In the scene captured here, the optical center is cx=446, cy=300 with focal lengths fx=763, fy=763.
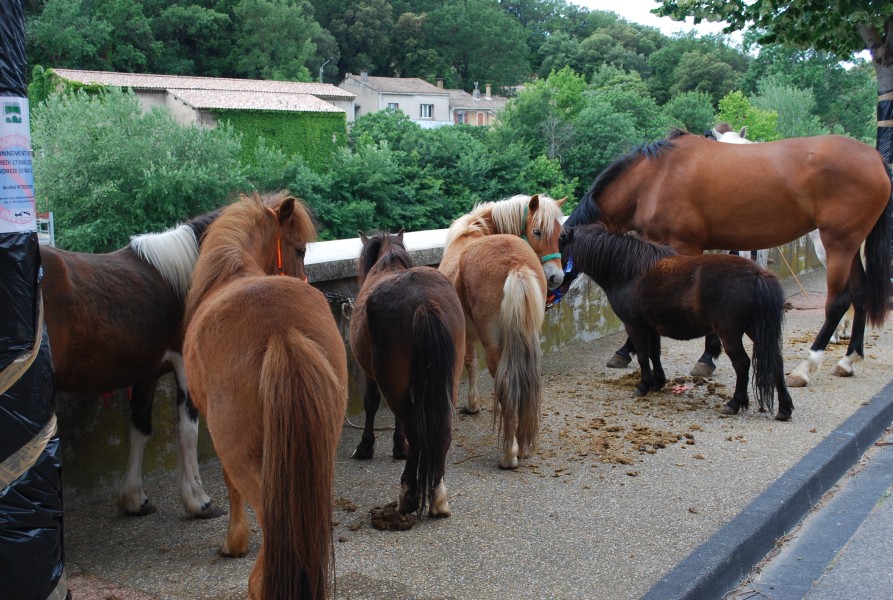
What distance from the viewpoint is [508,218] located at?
6.43 meters

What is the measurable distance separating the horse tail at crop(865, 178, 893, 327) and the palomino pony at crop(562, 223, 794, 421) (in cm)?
217

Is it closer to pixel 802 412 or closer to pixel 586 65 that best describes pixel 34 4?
pixel 586 65

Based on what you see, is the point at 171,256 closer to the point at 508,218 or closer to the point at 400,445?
the point at 400,445

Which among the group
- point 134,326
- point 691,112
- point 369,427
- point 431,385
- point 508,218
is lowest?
point 369,427

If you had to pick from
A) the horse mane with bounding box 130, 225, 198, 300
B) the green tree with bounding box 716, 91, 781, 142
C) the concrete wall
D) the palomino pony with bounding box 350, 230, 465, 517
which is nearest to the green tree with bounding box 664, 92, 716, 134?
the green tree with bounding box 716, 91, 781, 142

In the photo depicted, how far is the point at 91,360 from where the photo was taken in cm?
396

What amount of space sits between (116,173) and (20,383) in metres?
41.8

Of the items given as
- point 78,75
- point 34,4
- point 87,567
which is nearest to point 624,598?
point 87,567

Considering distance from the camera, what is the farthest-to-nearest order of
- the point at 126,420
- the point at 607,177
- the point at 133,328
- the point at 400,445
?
1. the point at 607,177
2. the point at 400,445
3. the point at 126,420
4. the point at 133,328

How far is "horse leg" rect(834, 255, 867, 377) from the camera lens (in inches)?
297

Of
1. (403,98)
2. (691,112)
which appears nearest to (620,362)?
(691,112)

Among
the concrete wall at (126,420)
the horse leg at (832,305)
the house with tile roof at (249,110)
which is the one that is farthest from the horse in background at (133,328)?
the house with tile roof at (249,110)

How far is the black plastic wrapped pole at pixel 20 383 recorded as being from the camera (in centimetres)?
219

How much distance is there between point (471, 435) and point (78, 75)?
62002 millimetres
